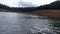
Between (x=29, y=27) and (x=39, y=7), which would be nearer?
(x=29, y=27)

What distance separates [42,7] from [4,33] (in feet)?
54.0

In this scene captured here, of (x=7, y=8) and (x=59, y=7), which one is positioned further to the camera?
(x=7, y=8)

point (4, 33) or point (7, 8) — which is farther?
point (7, 8)

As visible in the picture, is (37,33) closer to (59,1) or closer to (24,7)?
(59,1)

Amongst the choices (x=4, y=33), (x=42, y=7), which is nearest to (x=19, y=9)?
(x=42, y=7)

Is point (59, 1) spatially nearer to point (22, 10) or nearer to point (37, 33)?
point (22, 10)

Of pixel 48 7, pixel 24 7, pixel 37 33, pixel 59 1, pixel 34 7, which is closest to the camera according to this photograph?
pixel 37 33

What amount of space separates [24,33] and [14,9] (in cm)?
1988

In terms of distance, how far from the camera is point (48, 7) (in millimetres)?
19453

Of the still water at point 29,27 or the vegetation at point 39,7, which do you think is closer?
the still water at point 29,27

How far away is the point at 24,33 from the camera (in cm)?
434

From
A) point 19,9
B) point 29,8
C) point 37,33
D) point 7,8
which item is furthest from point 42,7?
point 37,33

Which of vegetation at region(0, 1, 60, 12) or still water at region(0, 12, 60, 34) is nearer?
still water at region(0, 12, 60, 34)

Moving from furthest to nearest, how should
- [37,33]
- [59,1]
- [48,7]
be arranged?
[48,7] < [59,1] < [37,33]
